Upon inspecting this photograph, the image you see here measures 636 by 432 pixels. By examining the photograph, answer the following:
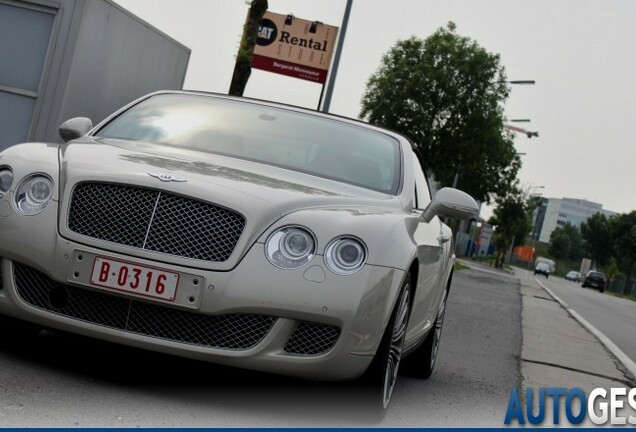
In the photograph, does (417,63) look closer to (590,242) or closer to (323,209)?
(323,209)

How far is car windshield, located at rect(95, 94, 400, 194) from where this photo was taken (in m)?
5.99

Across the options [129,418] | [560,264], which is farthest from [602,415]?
[560,264]

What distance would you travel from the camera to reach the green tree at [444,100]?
41875mm

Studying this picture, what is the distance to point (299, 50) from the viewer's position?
33.6 meters

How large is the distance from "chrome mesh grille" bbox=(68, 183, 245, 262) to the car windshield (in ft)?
3.66

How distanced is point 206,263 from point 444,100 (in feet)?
128

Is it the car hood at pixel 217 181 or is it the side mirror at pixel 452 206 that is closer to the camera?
the car hood at pixel 217 181

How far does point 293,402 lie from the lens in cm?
498

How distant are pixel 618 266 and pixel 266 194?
123 meters

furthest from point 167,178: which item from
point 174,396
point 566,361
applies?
point 566,361

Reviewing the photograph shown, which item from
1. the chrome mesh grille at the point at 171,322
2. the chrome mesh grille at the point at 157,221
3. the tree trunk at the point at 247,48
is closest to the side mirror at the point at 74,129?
the chrome mesh grille at the point at 157,221

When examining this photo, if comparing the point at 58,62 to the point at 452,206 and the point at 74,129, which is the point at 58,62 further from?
the point at 452,206

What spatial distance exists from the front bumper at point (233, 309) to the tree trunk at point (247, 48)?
13.5 meters

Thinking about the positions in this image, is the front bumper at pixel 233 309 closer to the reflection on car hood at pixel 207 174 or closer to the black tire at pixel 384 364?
the black tire at pixel 384 364
